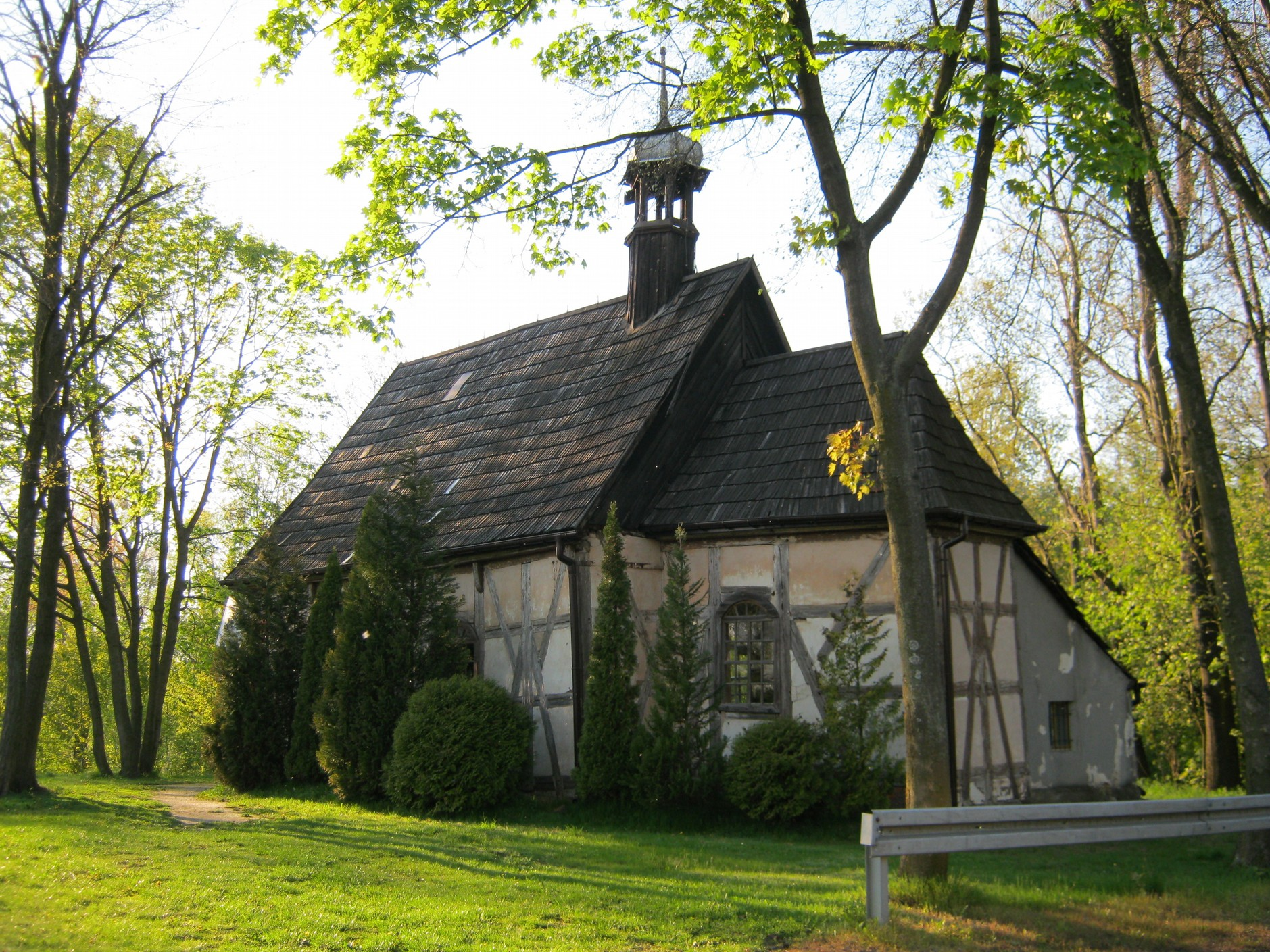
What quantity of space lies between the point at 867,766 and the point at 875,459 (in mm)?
3622

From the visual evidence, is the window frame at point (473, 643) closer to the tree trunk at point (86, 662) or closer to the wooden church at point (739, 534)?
the wooden church at point (739, 534)

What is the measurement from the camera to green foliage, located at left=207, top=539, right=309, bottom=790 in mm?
15742

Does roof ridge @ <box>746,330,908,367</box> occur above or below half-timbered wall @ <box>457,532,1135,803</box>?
above

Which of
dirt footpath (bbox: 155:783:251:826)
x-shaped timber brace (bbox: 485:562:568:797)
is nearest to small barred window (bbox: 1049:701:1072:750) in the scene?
x-shaped timber brace (bbox: 485:562:568:797)

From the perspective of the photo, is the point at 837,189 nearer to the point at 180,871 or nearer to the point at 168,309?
the point at 180,871

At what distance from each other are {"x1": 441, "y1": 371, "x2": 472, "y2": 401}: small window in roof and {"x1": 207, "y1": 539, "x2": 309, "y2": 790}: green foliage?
4.46 m

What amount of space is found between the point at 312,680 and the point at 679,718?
6043mm

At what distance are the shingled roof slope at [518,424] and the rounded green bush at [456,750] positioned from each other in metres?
2.19

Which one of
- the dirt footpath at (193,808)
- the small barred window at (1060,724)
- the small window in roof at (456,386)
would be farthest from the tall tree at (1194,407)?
the small window in roof at (456,386)

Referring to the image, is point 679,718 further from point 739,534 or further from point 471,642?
point 471,642

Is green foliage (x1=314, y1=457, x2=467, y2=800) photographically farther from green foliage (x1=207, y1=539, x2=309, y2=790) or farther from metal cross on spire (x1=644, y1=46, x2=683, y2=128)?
metal cross on spire (x1=644, y1=46, x2=683, y2=128)

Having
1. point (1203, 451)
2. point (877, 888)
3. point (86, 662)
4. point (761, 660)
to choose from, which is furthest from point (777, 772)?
point (86, 662)

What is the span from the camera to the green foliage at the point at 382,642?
1345 cm

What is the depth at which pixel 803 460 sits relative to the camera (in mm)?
13414
